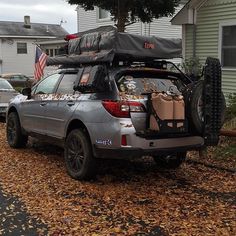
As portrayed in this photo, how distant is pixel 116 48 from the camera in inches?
263

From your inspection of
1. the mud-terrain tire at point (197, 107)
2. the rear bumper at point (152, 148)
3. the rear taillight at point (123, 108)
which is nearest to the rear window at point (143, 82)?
the rear taillight at point (123, 108)

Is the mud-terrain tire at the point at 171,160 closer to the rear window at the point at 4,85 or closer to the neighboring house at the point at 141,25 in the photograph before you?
the rear window at the point at 4,85

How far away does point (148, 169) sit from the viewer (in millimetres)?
7664

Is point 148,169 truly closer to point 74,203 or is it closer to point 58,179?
point 58,179

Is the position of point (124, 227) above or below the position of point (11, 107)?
below

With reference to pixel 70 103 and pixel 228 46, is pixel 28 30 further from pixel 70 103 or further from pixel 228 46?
pixel 70 103

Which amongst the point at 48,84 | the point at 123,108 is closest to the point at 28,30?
the point at 48,84

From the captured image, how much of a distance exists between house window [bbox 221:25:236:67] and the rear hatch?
8551 mm

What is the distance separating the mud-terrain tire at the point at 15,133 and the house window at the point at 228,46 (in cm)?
795

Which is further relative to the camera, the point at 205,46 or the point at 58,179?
the point at 205,46

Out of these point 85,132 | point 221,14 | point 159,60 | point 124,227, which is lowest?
point 124,227

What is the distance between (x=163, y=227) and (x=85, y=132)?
85.2 inches

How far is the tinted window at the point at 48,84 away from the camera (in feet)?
25.7

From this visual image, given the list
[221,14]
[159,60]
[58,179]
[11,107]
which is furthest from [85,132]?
[221,14]
